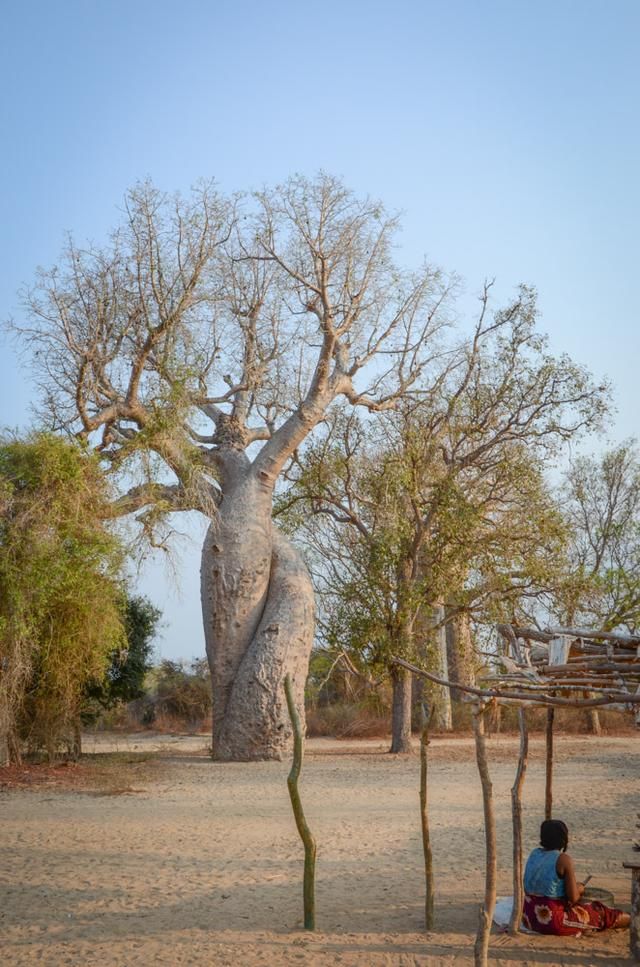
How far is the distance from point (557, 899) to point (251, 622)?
9.99 metres

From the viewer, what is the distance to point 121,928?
5.36 m

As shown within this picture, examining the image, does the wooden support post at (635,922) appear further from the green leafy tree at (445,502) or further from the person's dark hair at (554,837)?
the green leafy tree at (445,502)

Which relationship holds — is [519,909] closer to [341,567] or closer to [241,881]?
[241,881]

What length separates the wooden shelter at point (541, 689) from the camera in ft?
15.3

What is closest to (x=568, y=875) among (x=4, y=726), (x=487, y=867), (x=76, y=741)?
(x=487, y=867)

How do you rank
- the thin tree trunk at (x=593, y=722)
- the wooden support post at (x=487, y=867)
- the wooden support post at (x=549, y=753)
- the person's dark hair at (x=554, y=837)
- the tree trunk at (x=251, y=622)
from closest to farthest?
the wooden support post at (x=487, y=867)
the person's dark hair at (x=554, y=837)
the wooden support post at (x=549, y=753)
the tree trunk at (x=251, y=622)
the thin tree trunk at (x=593, y=722)

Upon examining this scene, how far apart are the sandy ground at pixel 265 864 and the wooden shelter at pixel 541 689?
45 cm

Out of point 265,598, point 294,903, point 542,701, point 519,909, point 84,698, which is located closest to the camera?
point 542,701

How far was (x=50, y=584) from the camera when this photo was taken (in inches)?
454

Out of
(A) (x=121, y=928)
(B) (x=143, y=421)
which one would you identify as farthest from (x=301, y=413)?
(A) (x=121, y=928)

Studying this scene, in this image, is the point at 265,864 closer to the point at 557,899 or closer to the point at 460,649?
the point at 557,899

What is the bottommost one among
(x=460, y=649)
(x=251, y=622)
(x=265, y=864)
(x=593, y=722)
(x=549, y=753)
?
(x=265, y=864)

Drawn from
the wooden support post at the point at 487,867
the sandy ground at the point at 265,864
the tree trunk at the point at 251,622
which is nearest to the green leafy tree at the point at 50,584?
the sandy ground at the point at 265,864

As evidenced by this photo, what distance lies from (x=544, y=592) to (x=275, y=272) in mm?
6889
